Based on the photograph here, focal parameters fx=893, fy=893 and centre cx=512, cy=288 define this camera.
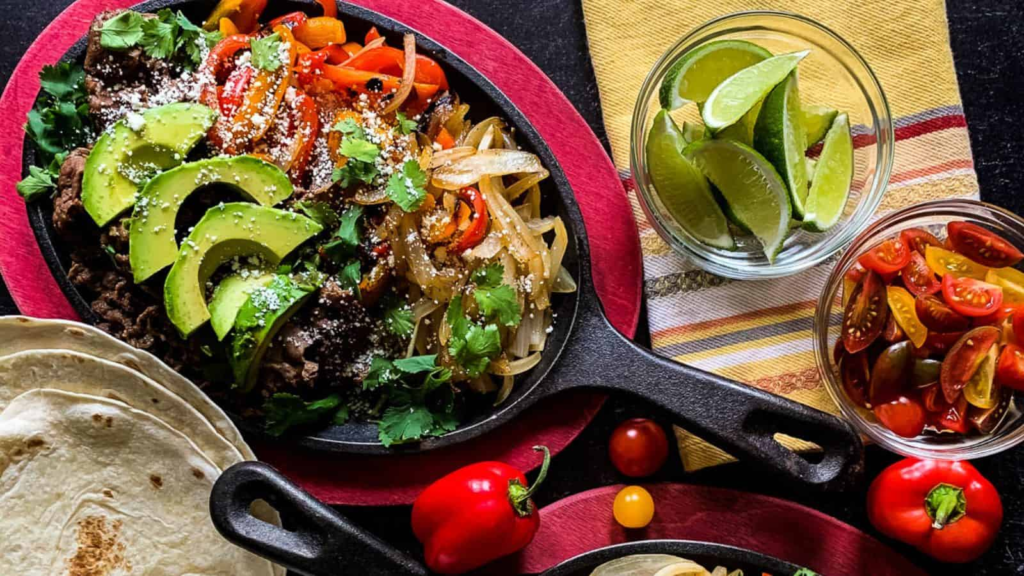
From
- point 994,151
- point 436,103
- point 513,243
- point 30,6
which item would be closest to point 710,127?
point 513,243

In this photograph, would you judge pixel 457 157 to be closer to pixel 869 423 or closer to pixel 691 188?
pixel 691 188

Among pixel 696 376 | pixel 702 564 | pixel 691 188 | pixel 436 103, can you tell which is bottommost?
pixel 702 564

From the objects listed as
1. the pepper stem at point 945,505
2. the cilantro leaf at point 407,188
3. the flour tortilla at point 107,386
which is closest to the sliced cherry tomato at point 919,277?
the pepper stem at point 945,505

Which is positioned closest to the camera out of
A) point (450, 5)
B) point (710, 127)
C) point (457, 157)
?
point (710, 127)

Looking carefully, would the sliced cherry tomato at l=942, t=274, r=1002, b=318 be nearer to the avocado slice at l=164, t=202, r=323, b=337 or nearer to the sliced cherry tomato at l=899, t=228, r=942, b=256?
the sliced cherry tomato at l=899, t=228, r=942, b=256

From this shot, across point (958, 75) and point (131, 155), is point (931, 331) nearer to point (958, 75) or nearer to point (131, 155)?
point (958, 75)

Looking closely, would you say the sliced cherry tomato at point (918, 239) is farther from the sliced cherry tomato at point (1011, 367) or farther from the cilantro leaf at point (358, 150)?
the cilantro leaf at point (358, 150)

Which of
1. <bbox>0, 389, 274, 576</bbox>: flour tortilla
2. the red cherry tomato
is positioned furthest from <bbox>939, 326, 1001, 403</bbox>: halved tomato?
<bbox>0, 389, 274, 576</bbox>: flour tortilla
